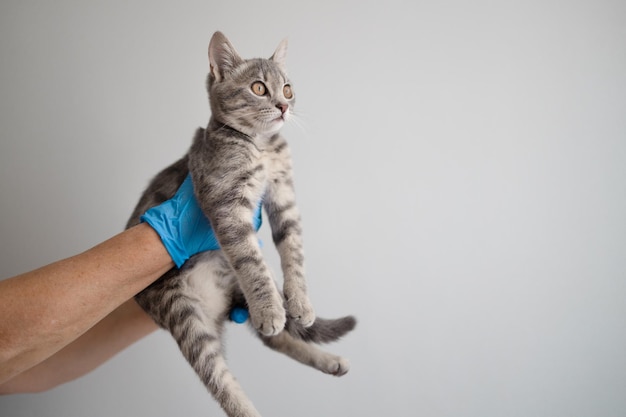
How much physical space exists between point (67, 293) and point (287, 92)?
3.11ft

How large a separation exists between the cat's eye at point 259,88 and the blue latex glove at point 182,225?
1.25ft

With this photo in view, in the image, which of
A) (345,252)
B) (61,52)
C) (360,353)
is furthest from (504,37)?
(61,52)

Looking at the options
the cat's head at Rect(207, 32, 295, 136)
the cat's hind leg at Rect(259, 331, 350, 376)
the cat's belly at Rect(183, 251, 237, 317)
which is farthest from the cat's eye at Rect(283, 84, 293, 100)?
the cat's hind leg at Rect(259, 331, 350, 376)

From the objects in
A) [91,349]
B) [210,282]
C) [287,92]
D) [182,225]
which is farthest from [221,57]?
[91,349]

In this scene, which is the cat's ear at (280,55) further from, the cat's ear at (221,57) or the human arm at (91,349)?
the human arm at (91,349)

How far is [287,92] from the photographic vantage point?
1.61 meters

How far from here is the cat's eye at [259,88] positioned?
1.54 m

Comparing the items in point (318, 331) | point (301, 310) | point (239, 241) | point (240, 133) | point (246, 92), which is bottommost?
point (318, 331)

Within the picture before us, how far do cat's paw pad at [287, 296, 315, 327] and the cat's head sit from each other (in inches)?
22.1

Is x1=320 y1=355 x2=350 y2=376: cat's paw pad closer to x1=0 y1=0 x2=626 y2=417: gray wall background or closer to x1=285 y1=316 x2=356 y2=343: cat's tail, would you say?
x1=285 y1=316 x2=356 y2=343: cat's tail

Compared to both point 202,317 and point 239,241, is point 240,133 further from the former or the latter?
point 202,317

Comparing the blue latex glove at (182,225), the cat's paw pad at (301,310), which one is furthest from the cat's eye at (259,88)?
the cat's paw pad at (301,310)

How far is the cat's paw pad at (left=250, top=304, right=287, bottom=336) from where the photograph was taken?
1363 mm

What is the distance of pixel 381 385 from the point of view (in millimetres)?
2275
